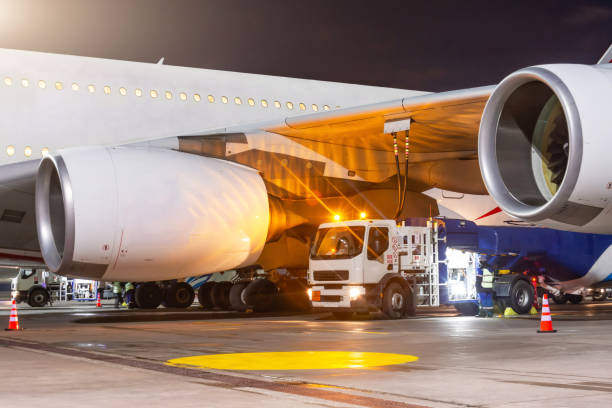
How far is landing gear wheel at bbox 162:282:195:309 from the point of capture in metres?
20.8

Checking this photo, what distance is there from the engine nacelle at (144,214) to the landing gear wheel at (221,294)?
5.94 meters

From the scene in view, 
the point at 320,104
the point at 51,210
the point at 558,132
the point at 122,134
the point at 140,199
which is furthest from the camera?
the point at 320,104

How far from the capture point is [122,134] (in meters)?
13.5

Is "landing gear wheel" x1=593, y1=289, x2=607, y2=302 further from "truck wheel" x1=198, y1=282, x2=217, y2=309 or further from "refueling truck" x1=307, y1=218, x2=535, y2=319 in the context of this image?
"refueling truck" x1=307, y1=218, x2=535, y2=319

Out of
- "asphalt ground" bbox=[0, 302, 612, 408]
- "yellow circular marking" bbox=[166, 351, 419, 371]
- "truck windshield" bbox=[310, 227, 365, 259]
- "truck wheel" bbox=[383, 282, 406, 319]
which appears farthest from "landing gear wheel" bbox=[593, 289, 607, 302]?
"yellow circular marking" bbox=[166, 351, 419, 371]

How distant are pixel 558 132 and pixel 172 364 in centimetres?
390

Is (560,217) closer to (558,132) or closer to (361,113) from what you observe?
(558,132)

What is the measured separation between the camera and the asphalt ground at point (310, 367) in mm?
4934

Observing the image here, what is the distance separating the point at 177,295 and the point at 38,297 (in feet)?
17.9

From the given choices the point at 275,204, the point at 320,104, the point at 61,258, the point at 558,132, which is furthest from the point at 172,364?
the point at 320,104

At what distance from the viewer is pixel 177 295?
20797mm

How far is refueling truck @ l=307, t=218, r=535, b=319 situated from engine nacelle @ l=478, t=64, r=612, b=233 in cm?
526

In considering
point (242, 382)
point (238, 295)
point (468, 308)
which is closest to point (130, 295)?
point (238, 295)

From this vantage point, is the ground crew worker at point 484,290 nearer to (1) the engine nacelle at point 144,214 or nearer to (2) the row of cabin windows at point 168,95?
(1) the engine nacelle at point 144,214
